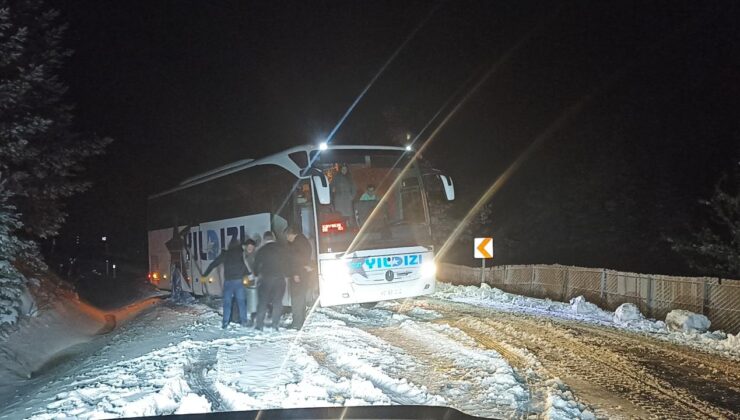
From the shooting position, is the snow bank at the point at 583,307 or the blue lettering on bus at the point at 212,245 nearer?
the snow bank at the point at 583,307

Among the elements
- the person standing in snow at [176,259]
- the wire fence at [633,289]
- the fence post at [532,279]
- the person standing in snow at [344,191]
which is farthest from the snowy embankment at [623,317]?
the person standing in snow at [176,259]

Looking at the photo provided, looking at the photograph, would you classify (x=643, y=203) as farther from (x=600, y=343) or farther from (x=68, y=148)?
(x=68, y=148)

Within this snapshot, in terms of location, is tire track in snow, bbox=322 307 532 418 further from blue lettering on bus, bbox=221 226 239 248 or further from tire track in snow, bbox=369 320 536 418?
blue lettering on bus, bbox=221 226 239 248

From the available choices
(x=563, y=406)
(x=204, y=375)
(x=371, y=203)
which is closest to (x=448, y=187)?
(x=371, y=203)

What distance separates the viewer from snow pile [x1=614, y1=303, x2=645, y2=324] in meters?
13.9

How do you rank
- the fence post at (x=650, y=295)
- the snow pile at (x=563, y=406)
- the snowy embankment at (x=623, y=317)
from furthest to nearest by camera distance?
the fence post at (x=650, y=295) < the snowy embankment at (x=623, y=317) < the snow pile at (x=563, y=406)

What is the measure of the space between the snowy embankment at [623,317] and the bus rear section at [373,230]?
3.58 m

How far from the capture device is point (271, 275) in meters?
12.2

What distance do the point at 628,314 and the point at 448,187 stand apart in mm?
5025

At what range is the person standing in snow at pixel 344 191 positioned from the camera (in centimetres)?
1320

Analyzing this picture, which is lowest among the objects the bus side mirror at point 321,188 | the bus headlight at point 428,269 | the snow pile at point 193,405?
the snow pile at point 193,405

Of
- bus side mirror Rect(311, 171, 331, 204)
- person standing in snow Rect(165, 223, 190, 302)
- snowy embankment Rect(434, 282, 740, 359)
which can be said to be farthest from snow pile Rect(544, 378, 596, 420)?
person standing in snow Rect(165, 223, 190, 302)

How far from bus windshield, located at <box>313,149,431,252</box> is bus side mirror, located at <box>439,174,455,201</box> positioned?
0.53 metres

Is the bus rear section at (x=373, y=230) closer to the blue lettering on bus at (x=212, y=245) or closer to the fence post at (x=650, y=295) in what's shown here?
the blue lettering on bus at (x=212, y=245)
